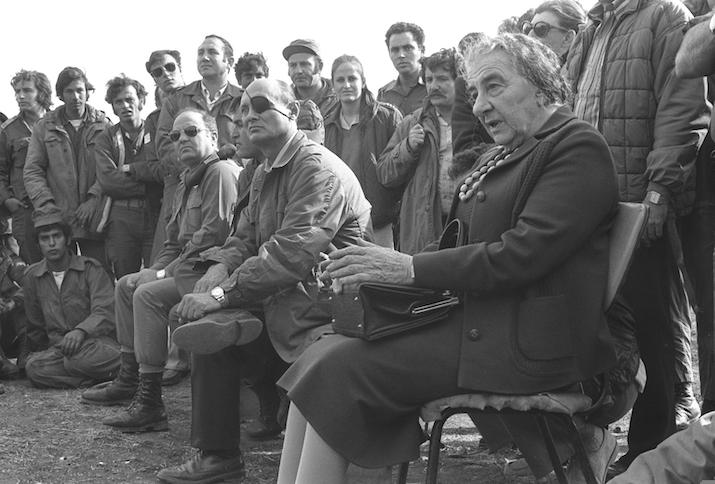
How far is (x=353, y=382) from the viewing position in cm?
325

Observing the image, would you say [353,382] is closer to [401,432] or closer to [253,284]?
[401,432]

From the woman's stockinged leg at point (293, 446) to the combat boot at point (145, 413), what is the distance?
2.43 m

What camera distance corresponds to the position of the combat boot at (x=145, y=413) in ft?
18.9

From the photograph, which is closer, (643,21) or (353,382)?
(353,382)

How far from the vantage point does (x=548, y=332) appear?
10.4ft

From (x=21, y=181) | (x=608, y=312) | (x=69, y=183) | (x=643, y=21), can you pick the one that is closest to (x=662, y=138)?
(x=643, y=21)

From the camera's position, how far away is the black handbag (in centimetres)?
329

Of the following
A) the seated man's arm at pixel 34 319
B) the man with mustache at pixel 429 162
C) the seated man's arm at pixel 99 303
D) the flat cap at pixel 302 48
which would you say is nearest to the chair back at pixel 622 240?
the man with mustache at pixel 429 162

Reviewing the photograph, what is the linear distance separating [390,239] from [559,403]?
12.0 ft

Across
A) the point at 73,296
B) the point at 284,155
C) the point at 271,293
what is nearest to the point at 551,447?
the point at 271,293

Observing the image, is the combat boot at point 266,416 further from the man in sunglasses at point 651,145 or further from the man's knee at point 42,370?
the man's knee at point 42,370

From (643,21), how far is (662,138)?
0.59m

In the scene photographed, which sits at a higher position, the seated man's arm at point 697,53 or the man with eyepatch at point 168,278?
the seated man's arm at point 697,53

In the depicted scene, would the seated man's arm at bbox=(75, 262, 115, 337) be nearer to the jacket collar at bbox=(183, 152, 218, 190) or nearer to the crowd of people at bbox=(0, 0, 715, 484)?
the crowd of people at bbox=(0, 0, 715, 484)
